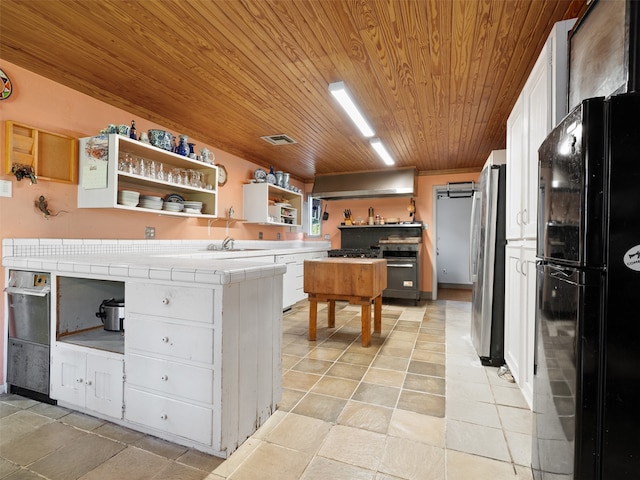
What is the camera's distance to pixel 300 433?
1.75 metres

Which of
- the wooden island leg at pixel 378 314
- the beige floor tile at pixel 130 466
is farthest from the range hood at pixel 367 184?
the beige floor tile at pixel 130 466

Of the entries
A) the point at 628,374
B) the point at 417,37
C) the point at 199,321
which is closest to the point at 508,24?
the point at 417,37

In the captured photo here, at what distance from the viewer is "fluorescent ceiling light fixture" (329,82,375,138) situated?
2.61 meters

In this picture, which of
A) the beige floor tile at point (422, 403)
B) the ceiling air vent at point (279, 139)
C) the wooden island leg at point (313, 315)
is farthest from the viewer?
the ceiling air vent at point (279, 139)

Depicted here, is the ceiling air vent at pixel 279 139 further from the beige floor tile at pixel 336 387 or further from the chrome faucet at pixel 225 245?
the beige floor tile at pixel 336 387

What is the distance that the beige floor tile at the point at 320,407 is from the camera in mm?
1928

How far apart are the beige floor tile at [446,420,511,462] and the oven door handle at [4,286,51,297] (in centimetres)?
254

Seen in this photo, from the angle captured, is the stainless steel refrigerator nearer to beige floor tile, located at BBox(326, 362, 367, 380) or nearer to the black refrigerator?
beige floor tile, located at BBox(326, 362, 367, 380)

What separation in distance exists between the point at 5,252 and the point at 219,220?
2.32 m

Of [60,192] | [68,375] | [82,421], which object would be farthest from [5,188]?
[82,421]

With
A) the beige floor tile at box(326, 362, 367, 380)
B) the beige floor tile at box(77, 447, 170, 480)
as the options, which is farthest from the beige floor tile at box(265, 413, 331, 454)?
the beige floor tile at box(326, 362, 367, 380)

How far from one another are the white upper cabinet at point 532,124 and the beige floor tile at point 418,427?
1.24 metres

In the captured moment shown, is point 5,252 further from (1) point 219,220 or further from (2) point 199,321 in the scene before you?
(1) point 219,220

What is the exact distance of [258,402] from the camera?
5.88 feet
